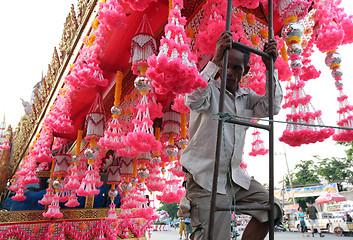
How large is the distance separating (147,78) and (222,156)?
1.60 m

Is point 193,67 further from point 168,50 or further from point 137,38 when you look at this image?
point 137,38

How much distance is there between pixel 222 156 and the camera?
136 cm

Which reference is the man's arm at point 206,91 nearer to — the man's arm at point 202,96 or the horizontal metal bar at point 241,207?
the man's arm at point 202,96

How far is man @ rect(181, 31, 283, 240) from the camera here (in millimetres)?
1265

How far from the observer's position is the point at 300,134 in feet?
6.75

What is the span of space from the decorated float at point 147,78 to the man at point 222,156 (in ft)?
0.44

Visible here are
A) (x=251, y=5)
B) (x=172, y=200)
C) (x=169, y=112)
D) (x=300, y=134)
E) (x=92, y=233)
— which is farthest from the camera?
(x=92, y=233)

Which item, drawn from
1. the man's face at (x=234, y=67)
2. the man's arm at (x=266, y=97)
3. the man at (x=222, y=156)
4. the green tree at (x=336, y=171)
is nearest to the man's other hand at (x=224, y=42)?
the man at (x=222, y=156)

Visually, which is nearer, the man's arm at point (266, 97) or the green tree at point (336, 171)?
the man's arm at point (266, 97)

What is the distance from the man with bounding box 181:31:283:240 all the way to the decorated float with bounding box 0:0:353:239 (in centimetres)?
13

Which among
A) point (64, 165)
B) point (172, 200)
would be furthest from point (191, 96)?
point (64, 165)

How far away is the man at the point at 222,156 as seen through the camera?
126cm

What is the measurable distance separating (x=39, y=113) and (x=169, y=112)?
5.01 metres

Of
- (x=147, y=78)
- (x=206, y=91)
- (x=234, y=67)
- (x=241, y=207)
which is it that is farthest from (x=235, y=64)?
(x=147, y=78)
